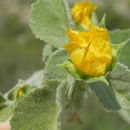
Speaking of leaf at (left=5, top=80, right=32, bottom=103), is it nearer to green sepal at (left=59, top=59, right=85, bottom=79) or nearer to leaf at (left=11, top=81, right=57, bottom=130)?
leaf at (left=11, top=81, right=57, bottom=130)

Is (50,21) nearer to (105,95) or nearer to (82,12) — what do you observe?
(82,12)

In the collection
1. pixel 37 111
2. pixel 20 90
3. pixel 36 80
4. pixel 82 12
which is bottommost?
pixel 37 111

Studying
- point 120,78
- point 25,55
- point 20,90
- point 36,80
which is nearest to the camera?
point 120,78

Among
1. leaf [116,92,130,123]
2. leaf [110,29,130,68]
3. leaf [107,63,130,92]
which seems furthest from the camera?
leaf [110,29,130,68]

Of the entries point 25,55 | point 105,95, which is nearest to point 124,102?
point 105,95

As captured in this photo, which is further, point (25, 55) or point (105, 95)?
point (25, 55)

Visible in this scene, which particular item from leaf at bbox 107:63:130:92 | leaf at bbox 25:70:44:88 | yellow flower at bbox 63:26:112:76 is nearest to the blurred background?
leaf at bbox 25:70:44:88

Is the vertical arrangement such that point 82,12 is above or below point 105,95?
above
